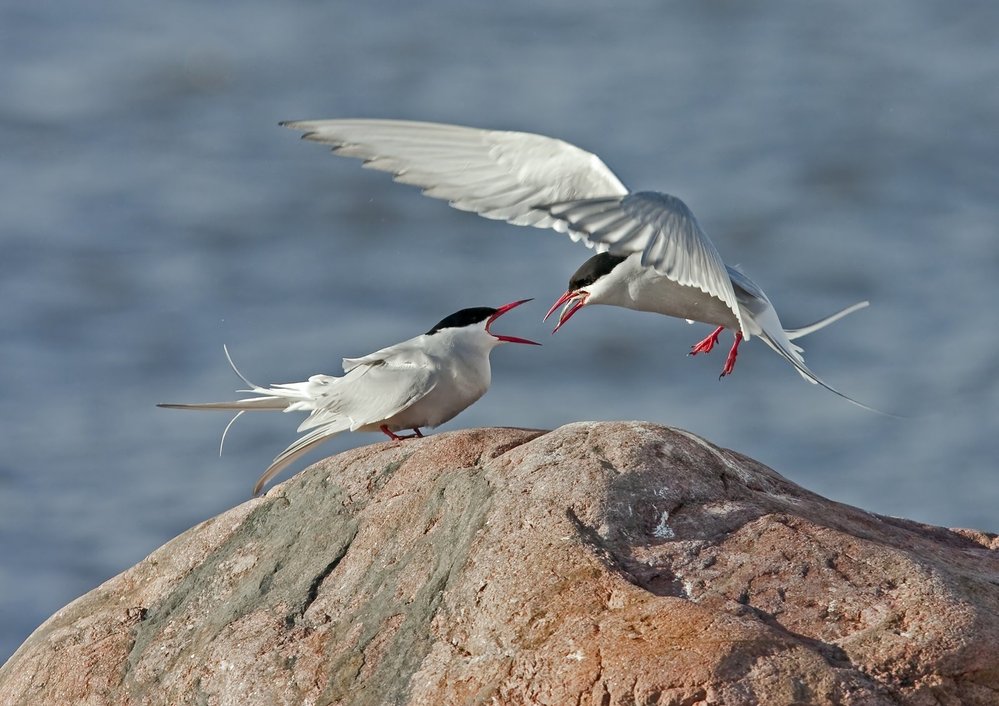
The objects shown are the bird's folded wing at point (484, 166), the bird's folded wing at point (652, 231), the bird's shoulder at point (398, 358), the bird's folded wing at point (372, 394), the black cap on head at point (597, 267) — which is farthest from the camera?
the black cap on head at point (597, 267)

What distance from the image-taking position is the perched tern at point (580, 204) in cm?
548

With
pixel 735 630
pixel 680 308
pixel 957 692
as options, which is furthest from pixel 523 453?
pixel 680 308

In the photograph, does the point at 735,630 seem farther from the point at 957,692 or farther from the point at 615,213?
the point at 615,213

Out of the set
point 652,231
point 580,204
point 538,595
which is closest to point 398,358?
point 580,204

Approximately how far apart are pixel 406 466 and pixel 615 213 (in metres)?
1.35

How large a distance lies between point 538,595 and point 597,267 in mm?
3267

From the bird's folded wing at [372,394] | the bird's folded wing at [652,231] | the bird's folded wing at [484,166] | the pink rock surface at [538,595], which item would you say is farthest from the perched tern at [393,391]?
the bird's folded wing at [652,231]

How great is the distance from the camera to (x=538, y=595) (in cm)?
397

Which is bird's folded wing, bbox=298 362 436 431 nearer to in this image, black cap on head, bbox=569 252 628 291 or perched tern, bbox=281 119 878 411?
perched tern, bbox=281 119 878 411

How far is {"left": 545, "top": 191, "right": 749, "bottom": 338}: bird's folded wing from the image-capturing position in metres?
5.40

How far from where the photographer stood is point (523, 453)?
15.2 ft

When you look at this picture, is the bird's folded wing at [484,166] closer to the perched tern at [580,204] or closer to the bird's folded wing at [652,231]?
the perched tern at [580,204]

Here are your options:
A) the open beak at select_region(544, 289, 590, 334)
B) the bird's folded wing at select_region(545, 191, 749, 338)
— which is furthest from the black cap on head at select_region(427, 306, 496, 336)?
the bird's folded wing at select_region(545, 191, 749, 338)

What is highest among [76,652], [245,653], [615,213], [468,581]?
[615,213]
